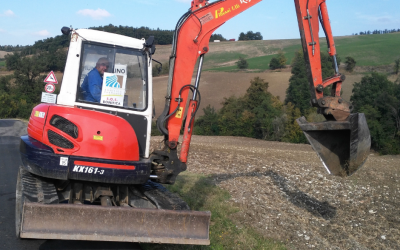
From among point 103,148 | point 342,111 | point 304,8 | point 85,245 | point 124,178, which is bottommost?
point 85,245

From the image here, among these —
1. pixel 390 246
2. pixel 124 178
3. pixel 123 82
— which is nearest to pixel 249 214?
pixel 390 246

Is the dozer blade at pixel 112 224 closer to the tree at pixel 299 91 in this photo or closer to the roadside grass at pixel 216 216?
the roadside grass at pixel 216 216

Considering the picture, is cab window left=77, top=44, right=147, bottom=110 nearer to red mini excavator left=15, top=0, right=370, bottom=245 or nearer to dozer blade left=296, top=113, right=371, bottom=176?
A: red mini excavator left=15, top=0, right=370, bottom=245

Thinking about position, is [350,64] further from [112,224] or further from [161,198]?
[112,224]

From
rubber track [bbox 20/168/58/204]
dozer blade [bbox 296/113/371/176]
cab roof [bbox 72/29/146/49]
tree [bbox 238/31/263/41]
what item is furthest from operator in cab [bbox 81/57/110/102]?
tree [bbox 238/31/263/41]

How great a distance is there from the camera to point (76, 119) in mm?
5020

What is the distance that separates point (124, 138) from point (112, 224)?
1118mm

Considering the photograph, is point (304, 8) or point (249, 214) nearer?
point (304, 8)

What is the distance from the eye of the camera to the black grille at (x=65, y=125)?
5.03 m

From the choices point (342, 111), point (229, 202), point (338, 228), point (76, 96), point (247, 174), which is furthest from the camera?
point (247, 174)

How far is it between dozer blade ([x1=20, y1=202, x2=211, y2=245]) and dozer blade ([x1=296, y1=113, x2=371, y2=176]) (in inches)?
97.4

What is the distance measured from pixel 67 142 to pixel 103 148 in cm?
45

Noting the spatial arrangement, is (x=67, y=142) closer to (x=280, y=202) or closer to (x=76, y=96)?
→ (x=76, y=96)

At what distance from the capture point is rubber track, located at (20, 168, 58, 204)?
4.90 metres
